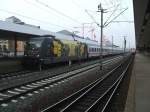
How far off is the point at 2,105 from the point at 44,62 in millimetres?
17137

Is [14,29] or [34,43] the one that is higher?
[14,29]

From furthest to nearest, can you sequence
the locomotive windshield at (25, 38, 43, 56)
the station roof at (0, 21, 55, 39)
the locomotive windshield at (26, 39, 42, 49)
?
the locomotive windshield at (26, 39, 42, 49), the locomotive windshield at (25, 38, 43, 56), the station roof at (0, 21, 55, 39)

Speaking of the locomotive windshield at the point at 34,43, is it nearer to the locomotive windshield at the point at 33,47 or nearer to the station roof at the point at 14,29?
the locomotive windshield at the point at 33,47

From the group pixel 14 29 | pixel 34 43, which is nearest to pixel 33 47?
pixel 34 43

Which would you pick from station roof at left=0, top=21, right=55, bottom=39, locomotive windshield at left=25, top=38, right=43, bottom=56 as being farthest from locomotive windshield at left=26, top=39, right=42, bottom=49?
station roof at left=0, top=21, right=55, bottom=39

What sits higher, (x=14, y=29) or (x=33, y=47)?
(x=14, y=29)

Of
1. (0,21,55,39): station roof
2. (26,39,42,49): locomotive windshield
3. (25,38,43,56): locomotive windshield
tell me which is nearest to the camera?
(0,21,55,39): station roof

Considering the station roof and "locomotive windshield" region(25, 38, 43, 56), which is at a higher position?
the station roof

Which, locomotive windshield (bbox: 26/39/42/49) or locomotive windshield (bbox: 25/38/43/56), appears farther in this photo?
locomotive windshield (bbox: 26/39/42/49)

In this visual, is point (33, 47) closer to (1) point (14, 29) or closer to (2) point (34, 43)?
(2) point (34, 43)

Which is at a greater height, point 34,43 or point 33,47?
point 34,43

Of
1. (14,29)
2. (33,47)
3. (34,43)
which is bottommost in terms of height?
(33,47)

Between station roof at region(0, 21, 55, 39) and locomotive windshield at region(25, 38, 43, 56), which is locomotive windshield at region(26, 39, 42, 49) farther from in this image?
station roof at region(0, 21, 55, 39)

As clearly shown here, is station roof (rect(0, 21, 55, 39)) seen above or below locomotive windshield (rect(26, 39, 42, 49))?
above
